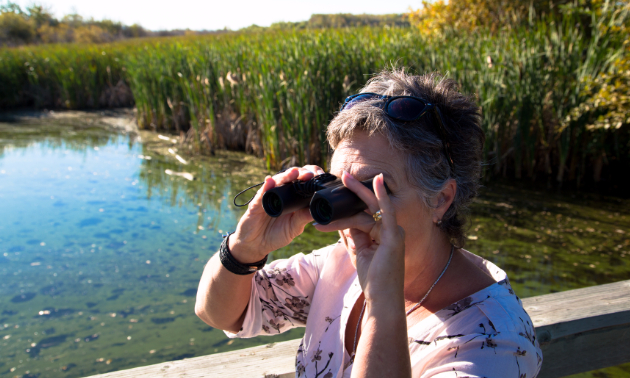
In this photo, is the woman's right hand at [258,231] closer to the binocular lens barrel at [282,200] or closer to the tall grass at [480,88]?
the binocular lens barrel at [282,200]

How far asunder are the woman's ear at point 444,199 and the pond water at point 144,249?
1749mm

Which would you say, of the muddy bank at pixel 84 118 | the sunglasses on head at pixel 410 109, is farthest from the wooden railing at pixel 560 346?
the muddy bank at pixel 84 118

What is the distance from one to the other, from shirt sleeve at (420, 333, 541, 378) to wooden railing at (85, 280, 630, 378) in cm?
37

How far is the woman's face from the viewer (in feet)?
3.91

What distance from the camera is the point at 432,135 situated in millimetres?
1185

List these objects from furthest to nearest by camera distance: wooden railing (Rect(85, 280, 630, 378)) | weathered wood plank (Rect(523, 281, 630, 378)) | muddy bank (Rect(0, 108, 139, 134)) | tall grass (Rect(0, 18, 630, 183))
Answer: muddy bank (Rect(0, 108, 139, 134)) → tall grass (Rect(0, 18, 630, 183)) → weathered wood plank (Rect(523, 281, 630, 378)) → wooden railing (Rect(85, 280, 630, 378))

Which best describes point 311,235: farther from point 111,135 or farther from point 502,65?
point 111,135

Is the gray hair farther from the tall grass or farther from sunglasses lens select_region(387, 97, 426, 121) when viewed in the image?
the tall grass

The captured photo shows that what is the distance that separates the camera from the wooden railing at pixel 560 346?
1.21 m

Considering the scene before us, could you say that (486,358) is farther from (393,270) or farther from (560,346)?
(560,346)

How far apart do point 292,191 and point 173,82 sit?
7268 millimetres

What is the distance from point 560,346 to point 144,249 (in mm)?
3332

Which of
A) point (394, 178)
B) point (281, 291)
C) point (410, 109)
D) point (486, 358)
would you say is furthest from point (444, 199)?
point (281, 291)

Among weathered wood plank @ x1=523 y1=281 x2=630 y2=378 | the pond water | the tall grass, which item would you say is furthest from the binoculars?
the tall grass
